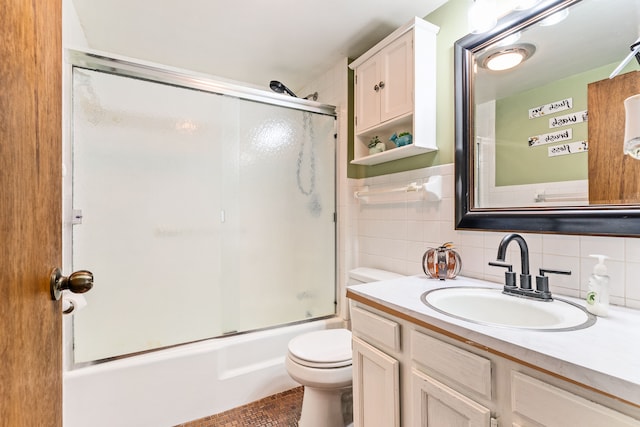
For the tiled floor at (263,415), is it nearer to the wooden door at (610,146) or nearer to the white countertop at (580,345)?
the white countertop at (580,345)

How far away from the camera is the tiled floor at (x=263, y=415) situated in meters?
1.59

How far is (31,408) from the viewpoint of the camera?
480 millimetres

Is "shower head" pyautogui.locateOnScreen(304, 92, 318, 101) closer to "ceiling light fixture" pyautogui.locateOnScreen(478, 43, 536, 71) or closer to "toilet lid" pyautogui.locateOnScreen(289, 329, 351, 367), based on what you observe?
"ceiling light fixture" pyautogui.locateOnScreen(478, 43, 536, 71)

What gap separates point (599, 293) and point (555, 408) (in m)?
0.46

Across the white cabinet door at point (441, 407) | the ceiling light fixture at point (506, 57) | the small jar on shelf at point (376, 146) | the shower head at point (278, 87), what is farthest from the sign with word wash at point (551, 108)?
Answer: the shower head at point (278, 87)

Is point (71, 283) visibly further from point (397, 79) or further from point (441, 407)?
point (397, 79)

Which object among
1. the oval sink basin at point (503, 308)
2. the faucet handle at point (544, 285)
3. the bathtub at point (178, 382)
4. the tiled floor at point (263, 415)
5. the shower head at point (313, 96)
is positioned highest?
the shower head at point (313, 96)

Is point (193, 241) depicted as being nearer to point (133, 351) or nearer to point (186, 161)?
point (186, 161)

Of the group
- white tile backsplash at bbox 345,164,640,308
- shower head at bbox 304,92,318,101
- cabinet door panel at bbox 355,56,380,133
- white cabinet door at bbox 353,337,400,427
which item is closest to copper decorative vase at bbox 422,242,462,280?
white tile backsplash at bbox 345,164,640,308

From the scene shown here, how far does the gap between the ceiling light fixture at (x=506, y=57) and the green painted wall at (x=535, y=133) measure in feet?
0.50

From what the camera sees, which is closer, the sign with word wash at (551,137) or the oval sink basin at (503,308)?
the oval sink basin at (503,308)

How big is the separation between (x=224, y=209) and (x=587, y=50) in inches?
71.7

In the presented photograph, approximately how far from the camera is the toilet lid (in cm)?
138

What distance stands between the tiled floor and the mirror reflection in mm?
1465
